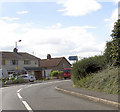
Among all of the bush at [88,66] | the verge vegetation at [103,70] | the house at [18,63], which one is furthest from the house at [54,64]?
the verge vegetation at [103,70]

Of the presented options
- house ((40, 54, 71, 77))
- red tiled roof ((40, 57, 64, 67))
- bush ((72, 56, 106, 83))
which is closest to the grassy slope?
bush ((72, 56, 106, 83))

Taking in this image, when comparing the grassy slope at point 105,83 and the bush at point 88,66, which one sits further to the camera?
the bush at point 88,66

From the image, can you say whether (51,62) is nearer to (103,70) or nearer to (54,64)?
(54,64)

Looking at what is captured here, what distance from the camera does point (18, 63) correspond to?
60.7 meters

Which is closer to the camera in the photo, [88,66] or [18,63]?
[88,66]

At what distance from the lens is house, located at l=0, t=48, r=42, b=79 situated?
2267 inches

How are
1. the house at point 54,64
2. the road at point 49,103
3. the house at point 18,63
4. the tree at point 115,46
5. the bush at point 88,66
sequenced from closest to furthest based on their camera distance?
the road at point 49,103, the tree at point 115,46, the bush at point 88,66, the house at point 18,63, the house at point 54,64

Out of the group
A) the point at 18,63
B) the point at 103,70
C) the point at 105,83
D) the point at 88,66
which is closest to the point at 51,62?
the point at 18,63

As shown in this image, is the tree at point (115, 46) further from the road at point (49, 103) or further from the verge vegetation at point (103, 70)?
the road at point (49, 103)

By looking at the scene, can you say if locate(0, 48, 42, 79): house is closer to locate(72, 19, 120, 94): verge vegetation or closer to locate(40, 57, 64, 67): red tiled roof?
locate(40, 57, 64, 67): red tiled roof

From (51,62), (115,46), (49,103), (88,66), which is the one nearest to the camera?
(49,103)

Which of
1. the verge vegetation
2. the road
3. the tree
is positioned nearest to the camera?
the road

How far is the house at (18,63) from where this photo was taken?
5759 cm

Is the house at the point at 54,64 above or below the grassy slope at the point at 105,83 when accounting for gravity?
above
